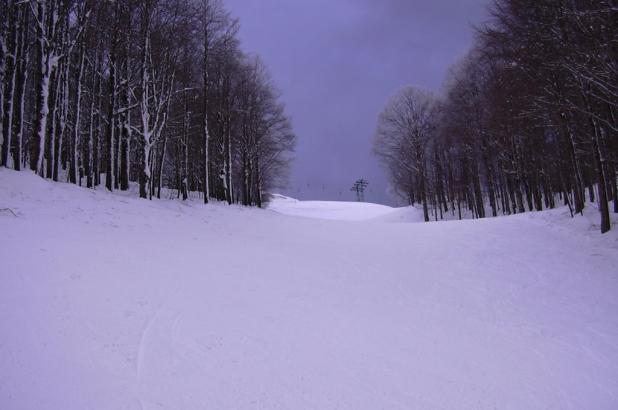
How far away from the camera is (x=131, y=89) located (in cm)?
1346

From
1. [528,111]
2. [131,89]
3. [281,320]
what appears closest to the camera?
[281,320]

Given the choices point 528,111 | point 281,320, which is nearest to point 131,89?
point 281,320

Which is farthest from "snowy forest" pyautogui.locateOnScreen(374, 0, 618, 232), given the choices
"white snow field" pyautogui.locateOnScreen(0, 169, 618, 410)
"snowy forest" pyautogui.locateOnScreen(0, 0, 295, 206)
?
"snowy forest" pyautogui.locateOnScreen(0, 0, 295, 206)

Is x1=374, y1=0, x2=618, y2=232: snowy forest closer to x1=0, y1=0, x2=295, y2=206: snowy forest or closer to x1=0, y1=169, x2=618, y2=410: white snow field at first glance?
x1=0, y1=169, x2=618, y2=410: white snow field

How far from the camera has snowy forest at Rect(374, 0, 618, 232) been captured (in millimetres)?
7918

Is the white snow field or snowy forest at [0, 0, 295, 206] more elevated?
snowy forest at [0, 0, 295, 206]

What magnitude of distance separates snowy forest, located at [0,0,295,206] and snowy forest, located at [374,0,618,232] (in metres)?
10.4

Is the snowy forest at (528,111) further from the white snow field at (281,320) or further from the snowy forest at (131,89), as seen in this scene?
the snowy forest at (131,89)

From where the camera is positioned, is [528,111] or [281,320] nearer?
[281,320]

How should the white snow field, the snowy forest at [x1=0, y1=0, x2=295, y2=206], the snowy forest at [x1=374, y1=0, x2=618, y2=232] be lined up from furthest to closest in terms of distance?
the snowy forest at [x1=0, y1=0, x2=295, y2=206] → the snowy forest at [x1=374, y1=0, x2=618, y2=232] → the white snow field

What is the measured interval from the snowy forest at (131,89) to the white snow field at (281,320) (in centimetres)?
467

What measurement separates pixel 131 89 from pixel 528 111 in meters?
15.9

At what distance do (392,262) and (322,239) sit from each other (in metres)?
3.29

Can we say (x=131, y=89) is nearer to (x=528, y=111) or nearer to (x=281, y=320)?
(x=281, y=320)
